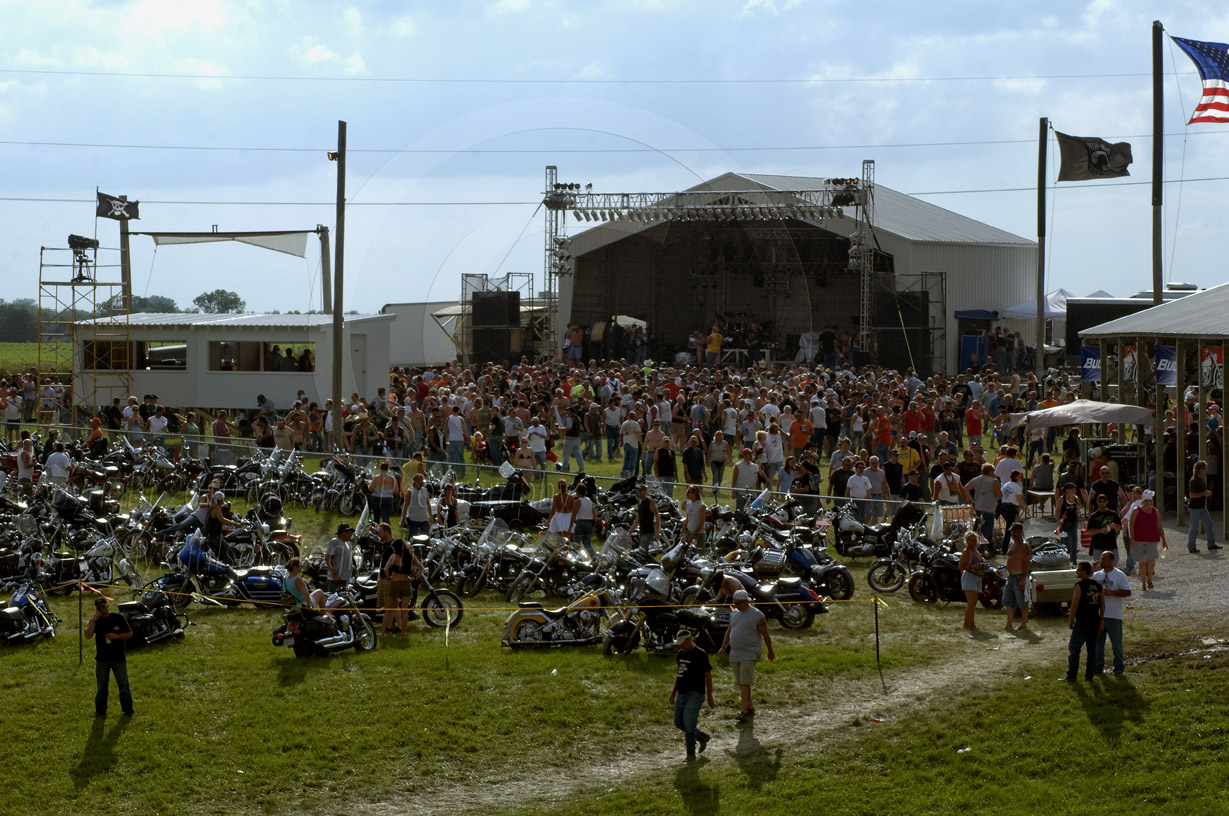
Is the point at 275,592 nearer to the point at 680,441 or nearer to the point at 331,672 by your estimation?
the point at 331,672

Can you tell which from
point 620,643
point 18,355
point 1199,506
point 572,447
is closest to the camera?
point 620,643

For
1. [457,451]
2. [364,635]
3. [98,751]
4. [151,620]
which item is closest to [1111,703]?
[364,635]

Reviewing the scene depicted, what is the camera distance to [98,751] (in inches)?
482

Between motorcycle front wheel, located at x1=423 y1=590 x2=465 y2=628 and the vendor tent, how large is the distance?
3745cm

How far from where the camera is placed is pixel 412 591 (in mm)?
15891

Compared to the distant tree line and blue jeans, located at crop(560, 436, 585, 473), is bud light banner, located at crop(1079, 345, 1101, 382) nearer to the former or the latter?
blue jeans, located at crop(560, 436, 585, 473)

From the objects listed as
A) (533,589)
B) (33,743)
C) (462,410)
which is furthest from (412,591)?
(462,410)

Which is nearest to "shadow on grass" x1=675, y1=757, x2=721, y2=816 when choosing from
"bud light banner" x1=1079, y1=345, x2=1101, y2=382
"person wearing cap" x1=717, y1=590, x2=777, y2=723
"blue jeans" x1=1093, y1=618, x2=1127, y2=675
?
"person wearing cap" x1=717, y1=590, x2=777, y2=723

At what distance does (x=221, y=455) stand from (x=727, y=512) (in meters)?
10.2

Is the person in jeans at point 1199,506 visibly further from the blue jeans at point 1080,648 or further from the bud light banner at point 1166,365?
the blue jeans at point 1080,648

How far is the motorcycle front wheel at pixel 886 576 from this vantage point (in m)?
16.9

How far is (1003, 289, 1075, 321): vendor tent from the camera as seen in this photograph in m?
48.9

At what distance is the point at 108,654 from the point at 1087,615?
31.1 ft

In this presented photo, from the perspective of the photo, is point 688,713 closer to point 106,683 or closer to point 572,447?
point 106,683
